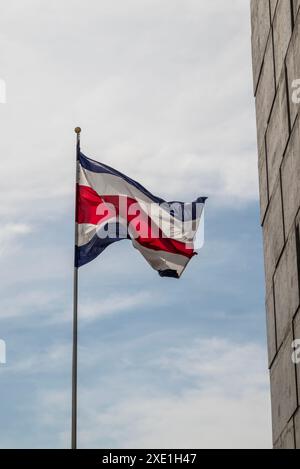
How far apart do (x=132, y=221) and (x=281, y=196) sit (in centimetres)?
382

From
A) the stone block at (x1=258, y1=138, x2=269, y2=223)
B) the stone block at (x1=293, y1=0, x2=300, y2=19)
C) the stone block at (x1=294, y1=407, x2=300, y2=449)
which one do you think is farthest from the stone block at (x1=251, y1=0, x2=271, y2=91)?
the stone block at (x1=294, y1=407, x2=300, y2=449)

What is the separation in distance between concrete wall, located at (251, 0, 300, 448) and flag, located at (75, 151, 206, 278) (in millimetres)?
1871

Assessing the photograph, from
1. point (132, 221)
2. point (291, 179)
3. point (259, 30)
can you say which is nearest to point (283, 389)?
point (291, 179)

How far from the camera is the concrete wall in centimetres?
2066

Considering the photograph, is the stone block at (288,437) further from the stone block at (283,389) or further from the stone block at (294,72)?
the stone block at (294,72)

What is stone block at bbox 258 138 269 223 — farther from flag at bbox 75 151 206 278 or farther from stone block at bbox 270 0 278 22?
stone block at bbox 270 0 278 22

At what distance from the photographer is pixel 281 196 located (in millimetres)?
22391

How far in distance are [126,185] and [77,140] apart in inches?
69.8

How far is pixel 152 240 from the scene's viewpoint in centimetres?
2405

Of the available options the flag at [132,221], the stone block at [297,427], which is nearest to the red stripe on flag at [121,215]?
the flag at [132,221]

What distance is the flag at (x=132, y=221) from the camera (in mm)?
23875

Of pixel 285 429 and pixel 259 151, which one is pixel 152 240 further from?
pixel 285 429

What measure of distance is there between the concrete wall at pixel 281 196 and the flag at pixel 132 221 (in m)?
1.87
